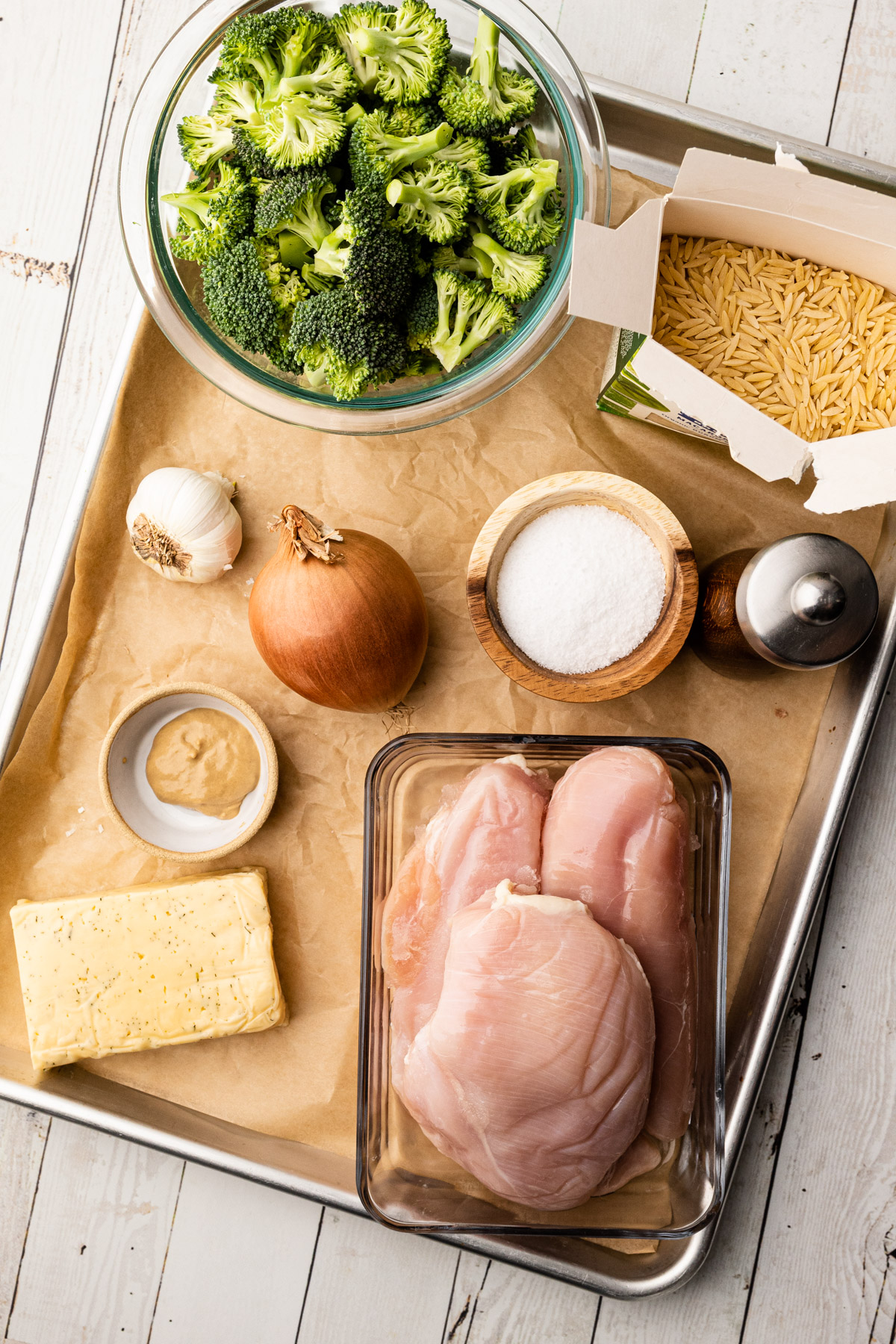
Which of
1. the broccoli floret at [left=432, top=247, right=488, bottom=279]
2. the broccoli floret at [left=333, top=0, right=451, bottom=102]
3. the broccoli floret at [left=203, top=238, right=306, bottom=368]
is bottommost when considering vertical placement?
the broccoli floret at [left=203, top=238, right=306, bottom=368]

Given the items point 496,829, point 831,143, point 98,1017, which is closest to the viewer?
point 496,829

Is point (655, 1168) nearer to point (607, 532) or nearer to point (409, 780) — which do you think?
point (409, 780)

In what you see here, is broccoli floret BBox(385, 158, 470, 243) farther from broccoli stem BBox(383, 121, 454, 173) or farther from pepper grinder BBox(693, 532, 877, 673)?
Result: pepper grinder BBox(693, 532, 877, 673)

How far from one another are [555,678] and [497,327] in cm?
52

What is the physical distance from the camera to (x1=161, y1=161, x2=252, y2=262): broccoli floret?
1146mm

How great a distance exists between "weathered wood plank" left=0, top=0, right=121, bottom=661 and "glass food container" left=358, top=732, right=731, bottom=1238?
1004 millimetres

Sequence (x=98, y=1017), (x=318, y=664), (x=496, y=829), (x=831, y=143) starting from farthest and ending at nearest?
(x=831, y=143), (x=98, y=1017), (x=318, y=664), (x=496, y=829)

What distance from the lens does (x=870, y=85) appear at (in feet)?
4.87

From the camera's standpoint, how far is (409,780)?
1330 mm

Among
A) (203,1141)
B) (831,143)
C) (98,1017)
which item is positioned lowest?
(203,1141)

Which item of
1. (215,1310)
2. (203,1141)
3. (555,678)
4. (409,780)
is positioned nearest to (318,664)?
(409,780)

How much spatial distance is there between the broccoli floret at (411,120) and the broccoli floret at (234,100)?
184mm

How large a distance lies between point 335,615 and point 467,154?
25.7 inches

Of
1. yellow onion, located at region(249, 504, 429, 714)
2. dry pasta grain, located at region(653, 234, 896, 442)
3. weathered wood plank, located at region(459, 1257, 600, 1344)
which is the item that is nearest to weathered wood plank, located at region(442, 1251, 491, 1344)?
weathered wood plank, located at region(459, 1257, 600, 1344)
